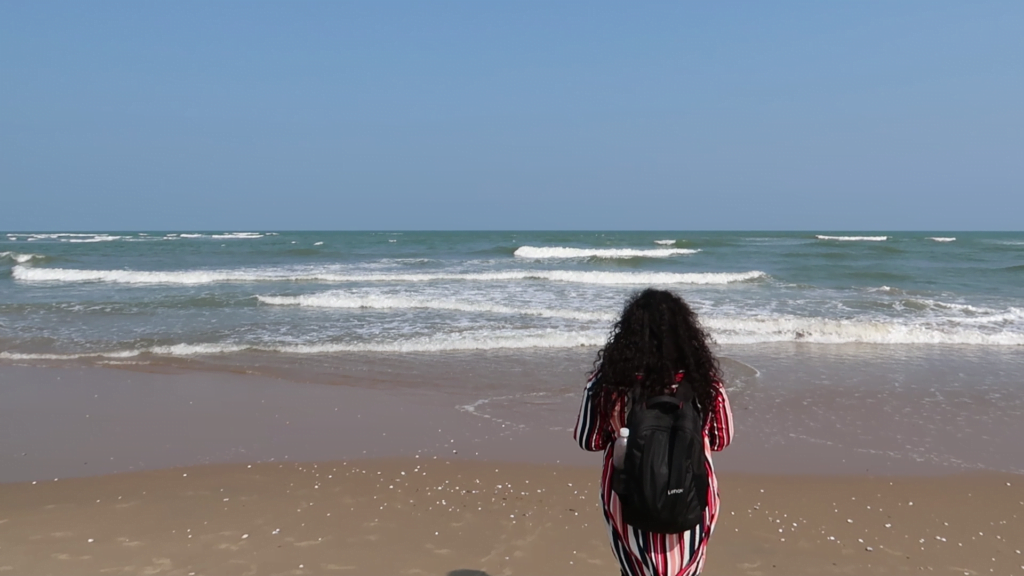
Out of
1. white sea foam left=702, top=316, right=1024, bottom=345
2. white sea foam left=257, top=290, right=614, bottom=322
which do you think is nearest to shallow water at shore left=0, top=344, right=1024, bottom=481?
white sea foam left=702, top=316, right=1024, bottom=345

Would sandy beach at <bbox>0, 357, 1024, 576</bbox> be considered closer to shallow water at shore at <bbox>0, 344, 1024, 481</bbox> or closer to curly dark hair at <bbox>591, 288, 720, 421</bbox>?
shallow water at shore at <bbox>0, 344, 1024, 481</bbox>

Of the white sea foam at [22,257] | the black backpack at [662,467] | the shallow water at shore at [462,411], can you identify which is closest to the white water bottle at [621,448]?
the black backpack at [662,467]

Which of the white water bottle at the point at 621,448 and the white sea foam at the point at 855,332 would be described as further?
the white sea foam at the point at 855,332

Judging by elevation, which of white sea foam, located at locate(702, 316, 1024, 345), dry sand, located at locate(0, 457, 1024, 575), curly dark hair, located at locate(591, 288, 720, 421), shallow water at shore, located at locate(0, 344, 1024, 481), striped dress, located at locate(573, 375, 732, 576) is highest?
curly dark hair, located at locate(591, 288, 720, 421)

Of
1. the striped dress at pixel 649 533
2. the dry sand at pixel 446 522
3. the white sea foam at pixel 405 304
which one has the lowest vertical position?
the dry sand at pixel 446 522

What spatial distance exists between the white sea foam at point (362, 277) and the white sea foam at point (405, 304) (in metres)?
5.17

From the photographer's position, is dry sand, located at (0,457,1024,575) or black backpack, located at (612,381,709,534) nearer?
black backpack, located at (612,381,709,534)

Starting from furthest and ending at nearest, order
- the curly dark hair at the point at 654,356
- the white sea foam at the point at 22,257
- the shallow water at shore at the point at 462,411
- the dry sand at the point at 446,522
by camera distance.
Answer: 1. the white sea foam at the point at 22,257
2. the shallow water at shore at the point at 462,411
3. the dry sand at the point at 446,522
4. the curly dark hair at the point at 654,356

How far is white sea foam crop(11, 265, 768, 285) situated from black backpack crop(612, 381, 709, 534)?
723 inches

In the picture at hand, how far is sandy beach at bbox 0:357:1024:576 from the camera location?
3.78 meters

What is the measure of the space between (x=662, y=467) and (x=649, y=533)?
0.33 meters

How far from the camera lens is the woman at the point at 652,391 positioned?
2055 mm

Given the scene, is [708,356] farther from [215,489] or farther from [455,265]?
[455,265]

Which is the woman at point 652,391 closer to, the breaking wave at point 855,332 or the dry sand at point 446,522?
the dry sand at point 446,522
